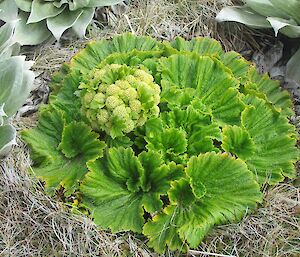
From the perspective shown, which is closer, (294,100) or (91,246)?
(91,246)

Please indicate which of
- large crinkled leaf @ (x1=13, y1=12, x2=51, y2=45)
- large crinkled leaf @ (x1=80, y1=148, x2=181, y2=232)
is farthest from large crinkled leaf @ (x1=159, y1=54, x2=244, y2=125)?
large crinkled leaf @ (x1=13, y1=12, x2=51, y2=45)

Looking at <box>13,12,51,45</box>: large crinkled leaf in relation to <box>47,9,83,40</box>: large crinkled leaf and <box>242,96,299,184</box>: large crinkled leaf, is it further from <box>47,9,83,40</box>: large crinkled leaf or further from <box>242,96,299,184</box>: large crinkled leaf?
<box>242,96,299,184</box>: large crinkled leaf

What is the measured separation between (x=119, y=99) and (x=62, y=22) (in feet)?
2.13

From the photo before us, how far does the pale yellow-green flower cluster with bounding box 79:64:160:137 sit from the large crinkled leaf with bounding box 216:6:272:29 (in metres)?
0.61

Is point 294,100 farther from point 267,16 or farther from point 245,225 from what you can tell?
point 245,225

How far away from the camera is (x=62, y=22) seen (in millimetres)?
2205

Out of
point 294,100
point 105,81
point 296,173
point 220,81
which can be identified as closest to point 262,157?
point 296,173

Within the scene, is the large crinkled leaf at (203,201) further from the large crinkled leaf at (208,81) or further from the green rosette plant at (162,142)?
the large crinkled leaf at (208,81)

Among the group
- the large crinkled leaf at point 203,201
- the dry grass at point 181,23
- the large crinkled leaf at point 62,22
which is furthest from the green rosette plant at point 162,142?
the dry grass at point 181,23

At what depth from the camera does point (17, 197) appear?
1765 mm

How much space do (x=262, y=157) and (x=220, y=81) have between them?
295mm

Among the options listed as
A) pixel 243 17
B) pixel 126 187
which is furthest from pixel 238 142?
pixel 243 17

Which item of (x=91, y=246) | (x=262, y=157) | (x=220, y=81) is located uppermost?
(x=220, y=81)

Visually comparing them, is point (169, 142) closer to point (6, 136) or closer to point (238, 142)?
point (238, 142)
